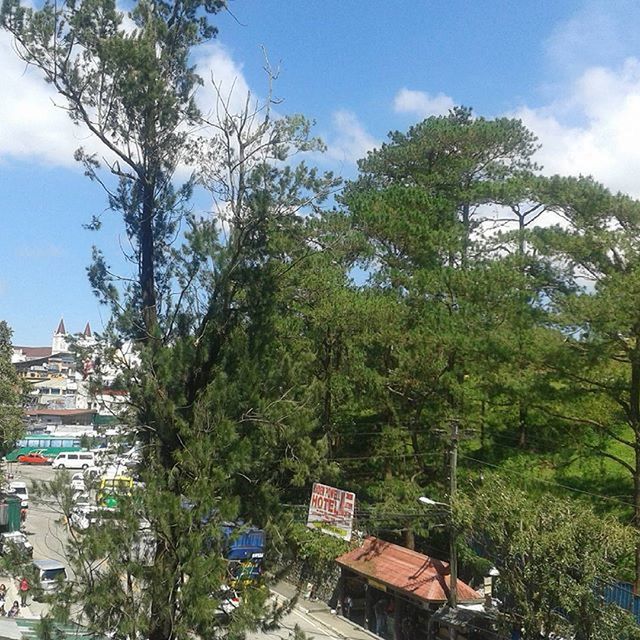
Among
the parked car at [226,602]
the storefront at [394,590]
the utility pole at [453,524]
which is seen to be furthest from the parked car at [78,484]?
the storefront at [394,590]

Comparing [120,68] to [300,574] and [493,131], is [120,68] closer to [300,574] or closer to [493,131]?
[300,574]

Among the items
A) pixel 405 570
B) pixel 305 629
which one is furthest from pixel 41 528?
pixel 405 570

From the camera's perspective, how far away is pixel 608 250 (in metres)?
13.6

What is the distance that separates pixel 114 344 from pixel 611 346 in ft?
30.0

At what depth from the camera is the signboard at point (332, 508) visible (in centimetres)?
1619

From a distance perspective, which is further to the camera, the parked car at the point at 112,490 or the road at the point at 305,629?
the road at the point at 305,629

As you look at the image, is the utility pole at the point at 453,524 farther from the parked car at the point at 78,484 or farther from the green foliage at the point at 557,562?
the parked car at the point at 78,484

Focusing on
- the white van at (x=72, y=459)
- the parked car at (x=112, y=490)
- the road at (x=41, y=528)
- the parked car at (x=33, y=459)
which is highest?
the parked car at (x=112, y=490)

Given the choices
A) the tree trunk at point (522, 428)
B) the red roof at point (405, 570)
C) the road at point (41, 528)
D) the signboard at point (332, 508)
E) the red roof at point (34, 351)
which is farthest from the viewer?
the red roof at point (34, 351)

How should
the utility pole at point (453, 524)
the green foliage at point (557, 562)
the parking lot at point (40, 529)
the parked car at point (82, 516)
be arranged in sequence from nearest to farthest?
1. the parked car at point (82, 516)
2. the parking lot at point (40, 529)
3. the green foliage at point (557, 562)
4. the utility pole at point (453, 524)

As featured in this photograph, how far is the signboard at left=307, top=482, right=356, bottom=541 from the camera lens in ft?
53.1

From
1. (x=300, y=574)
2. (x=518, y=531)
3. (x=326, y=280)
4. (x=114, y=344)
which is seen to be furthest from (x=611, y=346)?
(x=300, y=574)

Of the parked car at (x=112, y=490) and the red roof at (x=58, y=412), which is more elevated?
the parked car at (x=112, y=490)

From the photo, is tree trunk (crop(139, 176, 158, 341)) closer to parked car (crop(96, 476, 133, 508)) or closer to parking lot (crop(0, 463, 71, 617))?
parked car (crop(96, 476, 133, 508))
